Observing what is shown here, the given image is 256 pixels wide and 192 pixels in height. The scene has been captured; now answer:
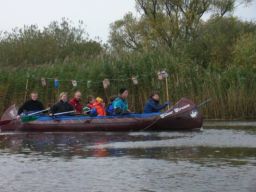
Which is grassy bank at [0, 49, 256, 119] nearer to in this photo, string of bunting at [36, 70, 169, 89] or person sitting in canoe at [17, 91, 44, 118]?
string of bunting at [36, 70, 169, 89]

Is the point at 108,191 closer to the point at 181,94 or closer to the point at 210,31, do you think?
the point at 181,94

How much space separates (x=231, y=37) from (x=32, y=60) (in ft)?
46.2

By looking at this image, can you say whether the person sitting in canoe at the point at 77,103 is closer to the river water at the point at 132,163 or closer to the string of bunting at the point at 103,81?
the string of bunting at the point at 103,81

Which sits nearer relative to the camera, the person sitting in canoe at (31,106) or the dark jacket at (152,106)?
the dark jacket at (152,106)

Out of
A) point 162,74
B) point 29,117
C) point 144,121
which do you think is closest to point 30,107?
point 29,117

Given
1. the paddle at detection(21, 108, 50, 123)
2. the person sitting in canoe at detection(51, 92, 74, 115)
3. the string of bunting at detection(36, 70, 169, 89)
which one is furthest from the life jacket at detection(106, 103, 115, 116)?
the string of bunting at detection(36, 70, 169, 89)

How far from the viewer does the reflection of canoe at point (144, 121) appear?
25.2 m

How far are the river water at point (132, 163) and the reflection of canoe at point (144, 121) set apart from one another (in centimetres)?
141

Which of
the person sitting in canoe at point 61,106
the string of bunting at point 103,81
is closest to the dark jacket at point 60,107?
the person sitting in canoe at point 61,106

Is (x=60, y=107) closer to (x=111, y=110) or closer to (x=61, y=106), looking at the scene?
(x=61, y=106)

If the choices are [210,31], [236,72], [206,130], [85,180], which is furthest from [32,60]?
[85,180]

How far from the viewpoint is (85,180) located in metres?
13.4

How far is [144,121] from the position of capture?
83.3 ft

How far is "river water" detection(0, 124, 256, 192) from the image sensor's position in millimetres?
12688
